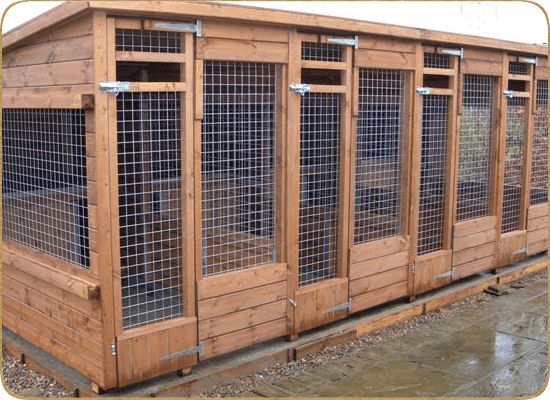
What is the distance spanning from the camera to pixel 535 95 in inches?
316

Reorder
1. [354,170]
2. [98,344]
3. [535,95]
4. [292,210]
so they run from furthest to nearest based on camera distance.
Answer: [535,95] → [354,170] → [292,210] → [98,344]

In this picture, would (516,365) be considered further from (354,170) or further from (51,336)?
(51,336)

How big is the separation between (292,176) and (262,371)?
1.47 m

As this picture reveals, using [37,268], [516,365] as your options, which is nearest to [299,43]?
[37,268]

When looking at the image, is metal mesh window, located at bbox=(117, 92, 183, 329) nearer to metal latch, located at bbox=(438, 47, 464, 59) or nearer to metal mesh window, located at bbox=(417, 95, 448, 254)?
metal mesh window, located at bbox=(417, 95, 448, 254)

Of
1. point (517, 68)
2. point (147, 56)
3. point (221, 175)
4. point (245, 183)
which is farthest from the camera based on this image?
point (517, 68)

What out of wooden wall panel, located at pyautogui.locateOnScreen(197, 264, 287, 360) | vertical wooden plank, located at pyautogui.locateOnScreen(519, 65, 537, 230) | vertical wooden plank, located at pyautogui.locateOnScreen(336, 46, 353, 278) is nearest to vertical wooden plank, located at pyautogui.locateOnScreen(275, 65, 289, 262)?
wooden wall panel, located at pyautogui.locateOnScreen(197, 264, 287, 360)

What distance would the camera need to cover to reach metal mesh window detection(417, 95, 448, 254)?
6.64 m

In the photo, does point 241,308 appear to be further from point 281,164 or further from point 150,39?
point 150,39

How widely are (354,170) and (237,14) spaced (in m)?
1.81

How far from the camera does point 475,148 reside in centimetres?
734

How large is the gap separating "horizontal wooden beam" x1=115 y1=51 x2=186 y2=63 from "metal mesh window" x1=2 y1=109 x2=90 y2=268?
729 mm

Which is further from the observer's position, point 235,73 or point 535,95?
point 535,95

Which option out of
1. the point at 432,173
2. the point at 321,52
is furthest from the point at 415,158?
the point at 321,52
